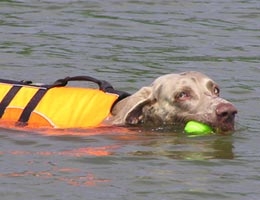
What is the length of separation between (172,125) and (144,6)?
23.7 ft

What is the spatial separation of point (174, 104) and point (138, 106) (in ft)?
1.05

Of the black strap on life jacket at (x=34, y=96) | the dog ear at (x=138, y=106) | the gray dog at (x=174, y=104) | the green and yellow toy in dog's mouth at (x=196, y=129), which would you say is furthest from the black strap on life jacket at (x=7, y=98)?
the green and yellow toy in dog's mouth at (x=196, y=129)

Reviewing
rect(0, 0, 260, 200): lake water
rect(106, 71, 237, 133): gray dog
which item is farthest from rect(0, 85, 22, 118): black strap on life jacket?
rect(106, 71, 237, 133): gray dog

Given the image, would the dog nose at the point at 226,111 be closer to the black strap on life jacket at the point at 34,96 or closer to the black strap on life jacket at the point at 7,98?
the black strap on life jacket at the point at 34,96

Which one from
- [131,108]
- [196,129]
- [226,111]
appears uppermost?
[226,111]

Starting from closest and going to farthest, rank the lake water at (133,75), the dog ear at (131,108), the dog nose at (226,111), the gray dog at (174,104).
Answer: the lake water at (133,75) → the dog nose at (226,111) → the gray dog at (174,104) → the dog ear at (131,108)

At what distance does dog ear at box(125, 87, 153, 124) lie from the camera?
1016cm

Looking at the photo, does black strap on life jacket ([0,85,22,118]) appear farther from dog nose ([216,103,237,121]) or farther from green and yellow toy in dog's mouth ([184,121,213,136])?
dog nose ([216,103,237,121])

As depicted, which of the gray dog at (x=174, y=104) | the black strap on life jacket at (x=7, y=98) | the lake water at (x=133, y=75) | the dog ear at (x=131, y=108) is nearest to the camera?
the lake water at (x=133, y=75)

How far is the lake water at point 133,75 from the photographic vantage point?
8070mm

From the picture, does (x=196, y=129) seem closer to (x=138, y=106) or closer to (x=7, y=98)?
(x=138, y=106)

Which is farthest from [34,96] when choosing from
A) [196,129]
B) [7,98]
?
[196,129]

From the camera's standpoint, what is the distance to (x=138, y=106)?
1018 cm

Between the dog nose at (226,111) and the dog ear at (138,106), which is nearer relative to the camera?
the dog nose at (226,111)
